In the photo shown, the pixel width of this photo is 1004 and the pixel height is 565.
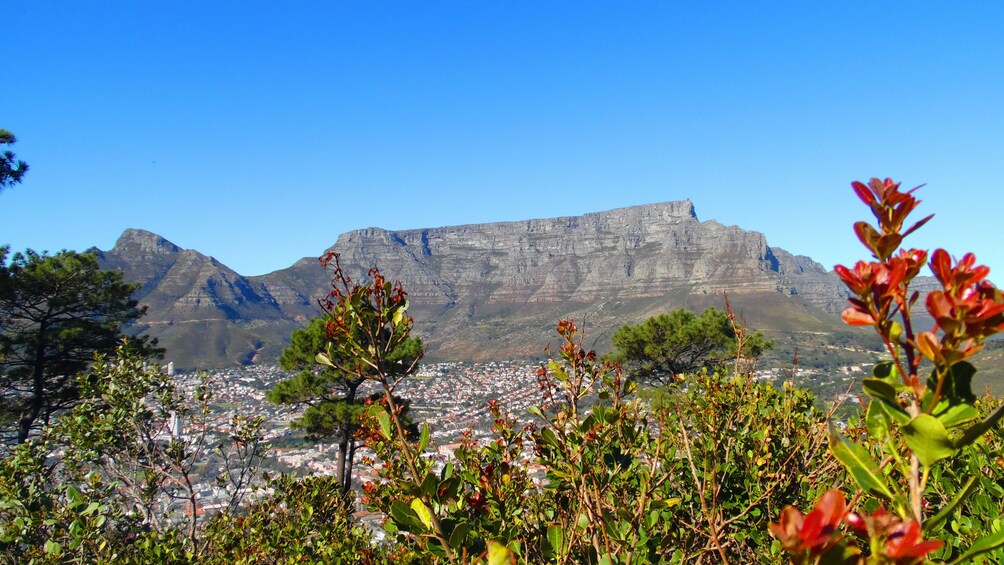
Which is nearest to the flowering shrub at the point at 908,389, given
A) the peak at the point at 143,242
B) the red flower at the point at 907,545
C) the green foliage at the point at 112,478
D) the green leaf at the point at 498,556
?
the red flower at the point at 907,545

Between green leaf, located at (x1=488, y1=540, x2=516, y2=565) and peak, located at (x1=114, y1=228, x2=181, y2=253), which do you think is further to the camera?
peak, located at (x1=114, y1=228, x2=181, y2=253)

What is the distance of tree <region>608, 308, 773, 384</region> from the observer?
18.5 meters

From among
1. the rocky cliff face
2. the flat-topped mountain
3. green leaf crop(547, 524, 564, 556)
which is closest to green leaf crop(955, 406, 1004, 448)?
green leaf crop(547, 524, 564, 556)

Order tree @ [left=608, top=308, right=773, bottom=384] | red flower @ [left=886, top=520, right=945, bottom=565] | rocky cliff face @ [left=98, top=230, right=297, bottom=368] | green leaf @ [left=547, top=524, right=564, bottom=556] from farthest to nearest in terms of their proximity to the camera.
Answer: rocky cliff face @ [left=98, top=230, right=297, bottom=368] < tree @ [left=608, top=308, right=773, bottom=384] < green leaf @ [left=547, top=524, right=564, bottom=556] < red flower @ [left=886, top=520, right=945, bottom=565]

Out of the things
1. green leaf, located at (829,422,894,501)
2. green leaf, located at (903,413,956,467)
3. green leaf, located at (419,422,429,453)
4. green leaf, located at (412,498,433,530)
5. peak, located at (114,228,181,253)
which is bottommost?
green leaf, located at (412,498,433,530)

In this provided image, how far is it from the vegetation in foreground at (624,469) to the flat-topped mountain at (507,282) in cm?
7497

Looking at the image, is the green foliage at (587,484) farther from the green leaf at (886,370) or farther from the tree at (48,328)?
the tree at (48,328)

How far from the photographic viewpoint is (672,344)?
18.8m

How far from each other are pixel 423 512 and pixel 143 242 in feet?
489

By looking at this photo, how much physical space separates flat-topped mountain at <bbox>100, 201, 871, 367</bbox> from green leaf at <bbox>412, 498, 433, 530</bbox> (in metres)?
78.0

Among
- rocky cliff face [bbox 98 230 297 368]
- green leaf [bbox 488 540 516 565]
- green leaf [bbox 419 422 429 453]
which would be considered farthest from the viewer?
rocky cliff face [bbox 98 230 297 368]

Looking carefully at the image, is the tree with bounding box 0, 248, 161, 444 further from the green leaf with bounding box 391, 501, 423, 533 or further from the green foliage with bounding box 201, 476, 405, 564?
the green leaf with bounding box 391, 501, 423, 533

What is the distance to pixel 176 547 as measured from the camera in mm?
3473

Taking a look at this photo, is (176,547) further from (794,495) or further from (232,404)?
(232,404)
